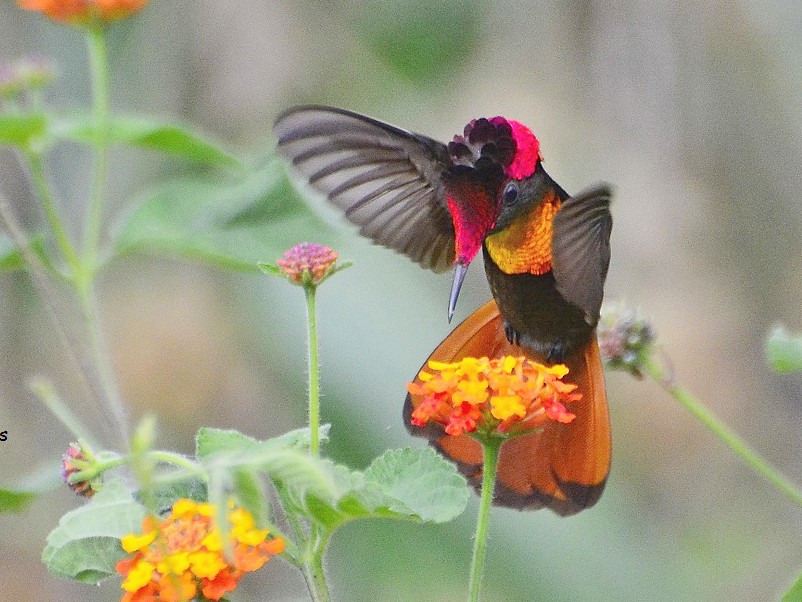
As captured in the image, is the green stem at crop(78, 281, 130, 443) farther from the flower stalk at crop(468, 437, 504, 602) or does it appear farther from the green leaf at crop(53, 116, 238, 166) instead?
the flower stalk at crop(468, 437, 504, 602)

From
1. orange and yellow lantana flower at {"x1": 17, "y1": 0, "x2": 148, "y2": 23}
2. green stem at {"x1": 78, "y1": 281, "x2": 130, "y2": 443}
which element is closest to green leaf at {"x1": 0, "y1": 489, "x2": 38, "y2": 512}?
green stem at {"x1": 78, "y1": 281, "x2": 130, "y2": 443}

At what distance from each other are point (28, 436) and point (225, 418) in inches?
22.3

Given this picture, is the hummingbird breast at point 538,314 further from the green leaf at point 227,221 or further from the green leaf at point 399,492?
the green leaf at point 399,492

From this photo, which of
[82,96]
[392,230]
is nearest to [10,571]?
[82,96]

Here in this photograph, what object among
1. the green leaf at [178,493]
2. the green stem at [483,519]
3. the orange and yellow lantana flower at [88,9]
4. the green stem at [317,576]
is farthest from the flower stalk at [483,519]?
the orange and yellow lantana flower at [88,9]

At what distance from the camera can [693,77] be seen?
3262 millimetres

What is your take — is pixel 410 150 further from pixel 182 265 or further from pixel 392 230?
pixel 182 265

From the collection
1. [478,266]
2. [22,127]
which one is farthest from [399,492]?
[478,266]

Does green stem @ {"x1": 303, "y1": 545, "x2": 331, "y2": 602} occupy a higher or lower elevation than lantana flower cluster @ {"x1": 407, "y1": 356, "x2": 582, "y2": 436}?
lower

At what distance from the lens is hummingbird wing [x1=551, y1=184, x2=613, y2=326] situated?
48.2 inches

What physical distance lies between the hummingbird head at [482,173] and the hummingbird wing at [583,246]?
A: 0.08 m

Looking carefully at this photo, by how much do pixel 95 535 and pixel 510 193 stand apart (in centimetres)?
62

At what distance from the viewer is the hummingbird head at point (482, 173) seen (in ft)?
4.05

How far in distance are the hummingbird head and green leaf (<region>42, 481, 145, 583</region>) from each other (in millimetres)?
458
